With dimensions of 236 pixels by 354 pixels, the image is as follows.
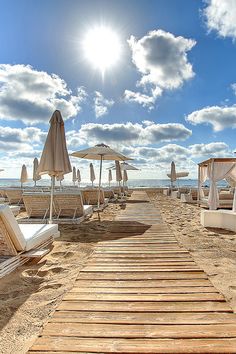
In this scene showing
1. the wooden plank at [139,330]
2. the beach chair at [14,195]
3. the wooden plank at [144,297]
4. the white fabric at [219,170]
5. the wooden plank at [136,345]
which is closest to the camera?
the wooden plank at [136,345]

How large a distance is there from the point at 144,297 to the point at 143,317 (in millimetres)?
373

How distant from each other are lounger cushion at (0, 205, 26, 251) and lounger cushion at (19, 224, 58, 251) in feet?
0.47

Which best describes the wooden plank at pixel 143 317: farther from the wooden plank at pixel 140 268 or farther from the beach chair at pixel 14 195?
the beach chair at pixel 14 195

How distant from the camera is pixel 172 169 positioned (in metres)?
20.1

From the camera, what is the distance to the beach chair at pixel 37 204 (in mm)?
6900

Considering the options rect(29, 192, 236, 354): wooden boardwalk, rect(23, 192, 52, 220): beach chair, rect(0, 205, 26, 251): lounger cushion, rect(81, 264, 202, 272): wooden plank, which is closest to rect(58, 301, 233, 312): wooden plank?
rect(29, 192, 236, 354): wooden boardwalk

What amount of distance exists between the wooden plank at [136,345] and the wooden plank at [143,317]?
0.22 m

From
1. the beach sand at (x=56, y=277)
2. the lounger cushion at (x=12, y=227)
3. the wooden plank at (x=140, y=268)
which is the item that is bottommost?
the beach sand at (x=56, y=277)

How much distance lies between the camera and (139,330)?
1.73m

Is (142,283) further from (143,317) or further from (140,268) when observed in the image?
(143,317)

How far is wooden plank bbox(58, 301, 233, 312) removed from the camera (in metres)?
2.03

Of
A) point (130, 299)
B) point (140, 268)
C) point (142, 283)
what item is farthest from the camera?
point (140, 268)

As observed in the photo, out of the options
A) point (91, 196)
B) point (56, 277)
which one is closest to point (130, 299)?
point (56, 277)

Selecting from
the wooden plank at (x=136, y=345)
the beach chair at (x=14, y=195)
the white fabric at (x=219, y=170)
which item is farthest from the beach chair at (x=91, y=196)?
the wooden plank at (x=136, y=345)
